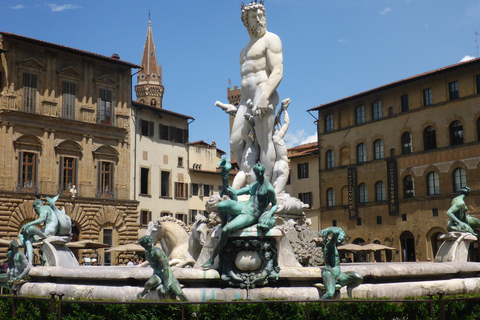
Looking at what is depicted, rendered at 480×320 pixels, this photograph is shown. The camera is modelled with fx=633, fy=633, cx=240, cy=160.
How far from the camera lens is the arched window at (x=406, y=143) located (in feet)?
157

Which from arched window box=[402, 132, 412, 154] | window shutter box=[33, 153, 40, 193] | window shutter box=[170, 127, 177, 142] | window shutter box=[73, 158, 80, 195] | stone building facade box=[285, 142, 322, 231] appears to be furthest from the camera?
stone building facade box=[285, 142, 322, 231]

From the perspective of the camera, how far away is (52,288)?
980 cm

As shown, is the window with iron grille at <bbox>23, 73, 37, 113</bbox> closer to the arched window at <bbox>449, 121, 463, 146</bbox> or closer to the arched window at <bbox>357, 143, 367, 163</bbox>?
the arched window at <bbox>357, 143, 367, 163</bbox>

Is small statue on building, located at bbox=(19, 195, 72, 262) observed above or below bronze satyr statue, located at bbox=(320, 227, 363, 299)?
above

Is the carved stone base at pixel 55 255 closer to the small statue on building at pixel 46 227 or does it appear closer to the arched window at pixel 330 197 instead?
the small statue on building at pixel 46 227

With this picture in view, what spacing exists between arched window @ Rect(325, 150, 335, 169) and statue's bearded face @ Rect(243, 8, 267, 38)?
140 feet

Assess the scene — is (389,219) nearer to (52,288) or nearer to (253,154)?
(253,154)

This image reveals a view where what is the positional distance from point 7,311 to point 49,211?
3.98 metres

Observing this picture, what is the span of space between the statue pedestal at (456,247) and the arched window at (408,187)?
35735 mm

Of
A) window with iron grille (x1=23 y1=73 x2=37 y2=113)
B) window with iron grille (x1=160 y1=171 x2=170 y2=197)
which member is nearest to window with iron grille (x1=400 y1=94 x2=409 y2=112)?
window with iron grille (x1=160 y1=171 x2=170 y2=197)

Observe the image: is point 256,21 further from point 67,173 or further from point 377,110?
point 377,110

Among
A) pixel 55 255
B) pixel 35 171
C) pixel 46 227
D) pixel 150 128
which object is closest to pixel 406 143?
pixel 150 128

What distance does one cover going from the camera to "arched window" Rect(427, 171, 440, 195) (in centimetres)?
4556

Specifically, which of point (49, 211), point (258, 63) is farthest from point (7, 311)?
point (258, 63)
